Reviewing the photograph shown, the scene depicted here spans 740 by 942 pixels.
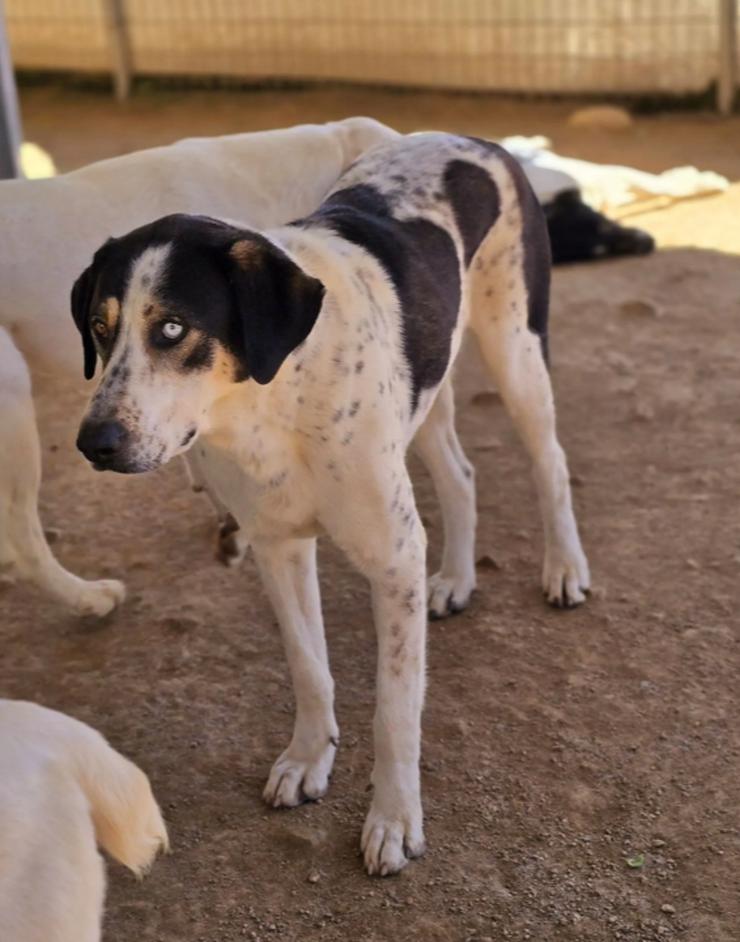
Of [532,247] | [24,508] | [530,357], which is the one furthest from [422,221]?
[24,508]

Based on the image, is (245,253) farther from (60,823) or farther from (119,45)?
(119,45)

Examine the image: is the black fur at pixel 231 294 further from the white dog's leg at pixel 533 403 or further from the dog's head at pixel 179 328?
the white dog's leg at pixel 533 403

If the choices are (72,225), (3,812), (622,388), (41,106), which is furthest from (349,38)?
(3,812)

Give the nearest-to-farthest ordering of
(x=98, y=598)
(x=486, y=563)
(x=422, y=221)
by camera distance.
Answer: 1. (x=422, y=221)
2. (x=98, y=598)
3. (x=486, y=563)

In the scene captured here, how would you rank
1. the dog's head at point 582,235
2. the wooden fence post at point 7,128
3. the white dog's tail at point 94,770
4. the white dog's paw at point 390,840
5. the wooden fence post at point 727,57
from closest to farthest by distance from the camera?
1. the white dog's tail at point 94,770
2. the white dog's paw at point 390,840
3. the wooden fence post at point 7,128
4. the dog's head at point 582,235
5. the wooden fence post at point 727,57

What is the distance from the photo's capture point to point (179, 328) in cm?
Answer: 245

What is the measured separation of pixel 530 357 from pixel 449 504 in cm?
51

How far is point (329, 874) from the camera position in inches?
116

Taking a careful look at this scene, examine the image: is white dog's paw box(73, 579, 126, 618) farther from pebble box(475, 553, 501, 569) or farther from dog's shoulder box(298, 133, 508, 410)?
dog's shoulder box(298, 133, 508, 410)

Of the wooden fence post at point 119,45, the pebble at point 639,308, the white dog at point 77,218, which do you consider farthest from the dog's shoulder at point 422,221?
the wooden fence post at point 119,45

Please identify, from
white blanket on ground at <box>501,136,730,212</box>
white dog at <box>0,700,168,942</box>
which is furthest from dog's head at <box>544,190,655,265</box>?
white dog at <box>0,700,168,942</box>

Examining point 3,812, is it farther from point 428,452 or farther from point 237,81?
point 237,81

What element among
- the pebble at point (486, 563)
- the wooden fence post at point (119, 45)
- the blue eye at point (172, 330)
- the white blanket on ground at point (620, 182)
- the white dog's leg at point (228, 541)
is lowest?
the pebble at point (486, 563)

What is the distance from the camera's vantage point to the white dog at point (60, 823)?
71.3 inches
